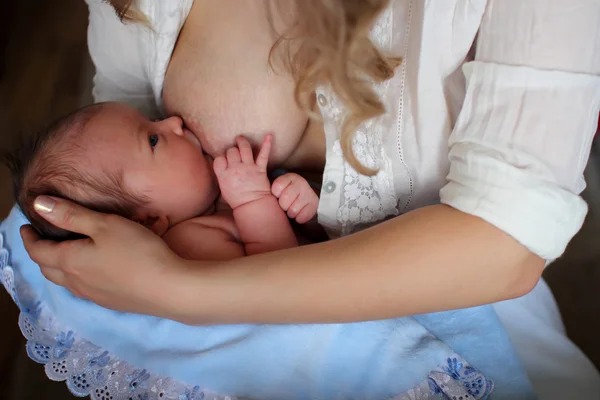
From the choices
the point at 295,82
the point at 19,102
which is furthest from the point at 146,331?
the point at 19,102

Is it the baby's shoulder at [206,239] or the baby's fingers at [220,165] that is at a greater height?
the baby's fingers at [220,165]

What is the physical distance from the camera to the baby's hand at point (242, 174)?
708mm

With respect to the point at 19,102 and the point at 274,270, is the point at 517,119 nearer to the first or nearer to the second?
the point at 274,270

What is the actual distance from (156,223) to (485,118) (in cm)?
45

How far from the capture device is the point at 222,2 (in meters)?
0.71

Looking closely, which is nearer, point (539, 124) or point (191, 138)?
point (539, 124)

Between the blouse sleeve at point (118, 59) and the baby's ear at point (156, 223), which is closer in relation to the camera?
the baby's ear at point (156, 223)

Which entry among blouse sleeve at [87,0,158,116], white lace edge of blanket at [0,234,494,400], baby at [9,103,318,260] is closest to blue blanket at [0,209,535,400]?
white lace edge of blanket at [0,234,494,400]

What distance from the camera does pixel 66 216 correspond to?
0.63 meters

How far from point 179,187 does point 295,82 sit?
214 millimetres

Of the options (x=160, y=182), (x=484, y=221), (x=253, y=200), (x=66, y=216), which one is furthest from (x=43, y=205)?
(x=484, y=221)

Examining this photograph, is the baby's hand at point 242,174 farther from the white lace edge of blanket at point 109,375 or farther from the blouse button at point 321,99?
the white lace edge of blanket at point 109,375

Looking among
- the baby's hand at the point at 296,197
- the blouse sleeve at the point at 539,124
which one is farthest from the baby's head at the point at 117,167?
the blouse sleeve at the point at 539,124

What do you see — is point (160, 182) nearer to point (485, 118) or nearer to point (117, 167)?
point (117, 167)
